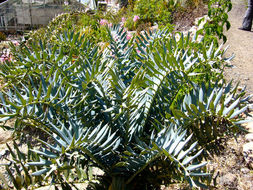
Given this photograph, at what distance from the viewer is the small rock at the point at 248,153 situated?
1861 mm

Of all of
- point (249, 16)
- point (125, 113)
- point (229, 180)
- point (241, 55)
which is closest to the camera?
point (125, 113)

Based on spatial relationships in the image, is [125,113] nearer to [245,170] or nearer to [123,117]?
[123,117]

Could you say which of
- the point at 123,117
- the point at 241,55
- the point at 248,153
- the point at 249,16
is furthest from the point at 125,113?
the point at 249,16

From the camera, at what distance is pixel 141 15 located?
626 centimetres

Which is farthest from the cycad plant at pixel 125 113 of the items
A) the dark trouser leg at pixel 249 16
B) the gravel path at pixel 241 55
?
the dark trouser leg at pixel 249 16

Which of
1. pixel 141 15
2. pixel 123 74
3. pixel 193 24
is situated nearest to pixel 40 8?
pixel 141 15

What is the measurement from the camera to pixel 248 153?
6.21 ft

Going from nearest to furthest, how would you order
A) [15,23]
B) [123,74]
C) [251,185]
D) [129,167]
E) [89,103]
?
[129,167] < [89,103] < [123,74] < [251,185] < [15,23]

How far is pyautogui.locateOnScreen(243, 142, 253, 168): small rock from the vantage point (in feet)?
6.11

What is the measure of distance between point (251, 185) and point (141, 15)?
5.27 meters

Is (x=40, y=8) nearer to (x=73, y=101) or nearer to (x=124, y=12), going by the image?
(x=124, y=12)

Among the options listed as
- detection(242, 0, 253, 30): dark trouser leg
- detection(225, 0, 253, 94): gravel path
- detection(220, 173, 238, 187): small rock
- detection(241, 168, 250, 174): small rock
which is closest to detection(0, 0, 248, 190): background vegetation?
detection(220, 173, 238, 187): small rock

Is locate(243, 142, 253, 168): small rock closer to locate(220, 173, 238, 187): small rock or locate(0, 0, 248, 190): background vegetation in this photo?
locate(220, 173, 238, 187): small rock

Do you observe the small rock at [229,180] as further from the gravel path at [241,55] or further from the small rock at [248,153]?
the gravel path at [241,55]
